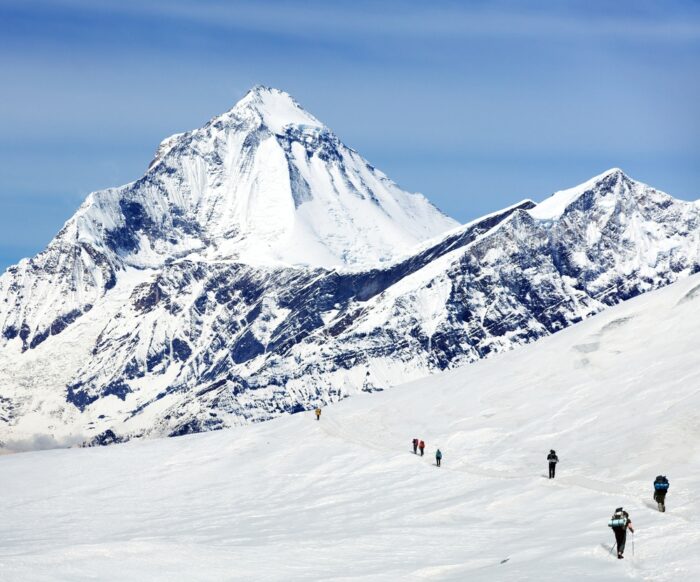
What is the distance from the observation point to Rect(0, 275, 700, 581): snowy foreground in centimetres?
6178

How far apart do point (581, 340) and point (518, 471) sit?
136 ft

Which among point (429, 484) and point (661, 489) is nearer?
point (661, 489)

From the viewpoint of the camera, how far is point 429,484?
305ft

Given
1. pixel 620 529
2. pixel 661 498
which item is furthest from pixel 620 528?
pixel 661 498

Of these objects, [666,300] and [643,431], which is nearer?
[643,431]

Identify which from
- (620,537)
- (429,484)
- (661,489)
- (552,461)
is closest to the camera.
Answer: (620,537)

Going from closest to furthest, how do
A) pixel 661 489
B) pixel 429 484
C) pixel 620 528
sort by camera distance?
1. pixel 620 528
2. pixel 661 489
3. pixel 429 484

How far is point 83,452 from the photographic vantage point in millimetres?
130875

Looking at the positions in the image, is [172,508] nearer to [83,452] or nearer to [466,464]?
[466,464]

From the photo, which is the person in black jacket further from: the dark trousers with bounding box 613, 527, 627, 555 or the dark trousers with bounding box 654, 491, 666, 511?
the dark trousers with bounding box 654, 491, 666, 511

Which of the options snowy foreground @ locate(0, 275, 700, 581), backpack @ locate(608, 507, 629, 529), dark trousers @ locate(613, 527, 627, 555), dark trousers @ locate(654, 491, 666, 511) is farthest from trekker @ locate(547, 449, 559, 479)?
backpack @ locate(608, 507, 629, 529)

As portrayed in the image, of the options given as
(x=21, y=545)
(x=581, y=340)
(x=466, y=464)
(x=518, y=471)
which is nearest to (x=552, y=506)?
(x=518, y=471)

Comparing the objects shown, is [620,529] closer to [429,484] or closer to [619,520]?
[619,520]

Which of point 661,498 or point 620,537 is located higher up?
point 661,498
